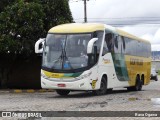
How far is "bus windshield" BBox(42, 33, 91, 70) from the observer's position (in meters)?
19.1

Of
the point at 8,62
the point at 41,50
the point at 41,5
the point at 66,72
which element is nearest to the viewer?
the point at 66,72

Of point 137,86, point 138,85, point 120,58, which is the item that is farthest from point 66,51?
point 138,85

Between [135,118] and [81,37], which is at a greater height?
[81,37]

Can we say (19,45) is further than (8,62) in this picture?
No

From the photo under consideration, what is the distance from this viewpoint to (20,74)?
3119 centimetres

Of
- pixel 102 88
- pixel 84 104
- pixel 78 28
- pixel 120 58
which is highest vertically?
pixel 78 28

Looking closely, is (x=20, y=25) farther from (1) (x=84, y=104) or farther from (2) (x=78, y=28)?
(1) (x=84, y=104)

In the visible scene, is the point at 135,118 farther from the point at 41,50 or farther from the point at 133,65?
the point at 133,65

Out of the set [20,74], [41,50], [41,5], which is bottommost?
[20,74]

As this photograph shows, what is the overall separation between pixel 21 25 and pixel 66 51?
7305mm

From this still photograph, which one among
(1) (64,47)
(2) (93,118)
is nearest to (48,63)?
(1) (64,47)

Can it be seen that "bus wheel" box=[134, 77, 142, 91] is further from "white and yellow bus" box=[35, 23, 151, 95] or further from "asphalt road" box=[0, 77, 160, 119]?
"asphalt road" box=[0, 77, 160, 119]

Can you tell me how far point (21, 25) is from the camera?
84.6 ft

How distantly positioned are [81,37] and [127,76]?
6.22 metres
